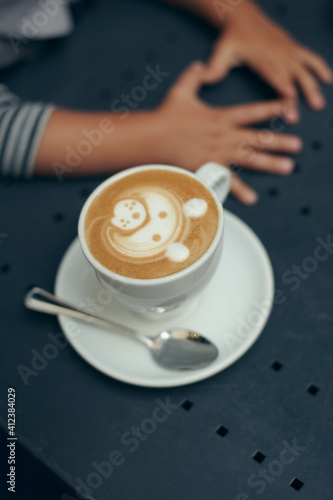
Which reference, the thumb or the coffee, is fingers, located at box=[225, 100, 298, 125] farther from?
the coffee

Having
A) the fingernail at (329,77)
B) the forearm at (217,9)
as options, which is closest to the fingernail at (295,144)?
the fingernail at (329,77)

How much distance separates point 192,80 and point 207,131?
0.08 metres

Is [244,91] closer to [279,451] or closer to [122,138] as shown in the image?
[122,138]

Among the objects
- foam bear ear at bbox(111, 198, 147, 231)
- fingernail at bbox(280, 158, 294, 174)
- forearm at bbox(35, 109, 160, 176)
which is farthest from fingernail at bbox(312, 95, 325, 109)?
foam bear ear at bbox(111, 198, 147, 231)

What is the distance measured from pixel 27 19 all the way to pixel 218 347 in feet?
1.99

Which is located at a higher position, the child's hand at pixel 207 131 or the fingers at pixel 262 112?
the fingers at pixel 262 112

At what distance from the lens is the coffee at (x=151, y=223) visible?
0.46m

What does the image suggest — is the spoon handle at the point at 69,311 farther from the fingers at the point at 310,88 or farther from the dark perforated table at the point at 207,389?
the fingers at the point at 310,88

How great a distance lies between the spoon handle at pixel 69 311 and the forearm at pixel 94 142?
0.21 meters

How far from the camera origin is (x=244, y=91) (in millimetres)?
731

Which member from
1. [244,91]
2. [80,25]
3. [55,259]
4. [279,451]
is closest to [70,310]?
[55,259]

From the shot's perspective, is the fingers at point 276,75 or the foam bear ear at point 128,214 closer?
the foam bear ear at point 128,214

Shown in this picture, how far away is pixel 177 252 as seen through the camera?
1.52 feet

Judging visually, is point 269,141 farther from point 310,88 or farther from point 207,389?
point 207,389
